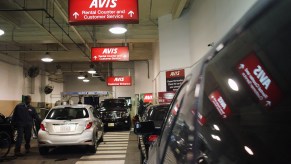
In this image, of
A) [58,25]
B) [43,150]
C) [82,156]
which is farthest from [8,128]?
[58,25]

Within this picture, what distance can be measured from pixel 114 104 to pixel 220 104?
18.0m

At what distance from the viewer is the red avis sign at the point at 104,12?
299 inches

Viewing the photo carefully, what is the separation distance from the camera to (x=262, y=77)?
3.11ft

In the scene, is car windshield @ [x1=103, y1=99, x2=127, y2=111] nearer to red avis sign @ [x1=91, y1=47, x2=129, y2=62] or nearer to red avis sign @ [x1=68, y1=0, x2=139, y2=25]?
red avis sign @ [x1=91, y1=47, x2=129, y2=62]

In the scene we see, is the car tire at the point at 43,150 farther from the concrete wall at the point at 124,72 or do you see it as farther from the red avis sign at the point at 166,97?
the concrete wall at the point at 124,72

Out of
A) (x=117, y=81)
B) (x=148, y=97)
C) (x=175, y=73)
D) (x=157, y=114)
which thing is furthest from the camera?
(x=117, y=81)

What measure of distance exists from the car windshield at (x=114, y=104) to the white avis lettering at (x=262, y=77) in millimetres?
17232

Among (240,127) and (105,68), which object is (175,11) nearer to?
(240,127)

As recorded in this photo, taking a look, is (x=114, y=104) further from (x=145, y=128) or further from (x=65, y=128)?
(x=145, y=128)

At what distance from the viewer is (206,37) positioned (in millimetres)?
9938

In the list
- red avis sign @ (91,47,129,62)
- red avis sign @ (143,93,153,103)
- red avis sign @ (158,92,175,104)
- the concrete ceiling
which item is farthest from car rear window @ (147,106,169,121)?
red avis sign @ (143,93,153,103)

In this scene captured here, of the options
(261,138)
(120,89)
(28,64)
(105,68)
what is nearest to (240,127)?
(261,138)

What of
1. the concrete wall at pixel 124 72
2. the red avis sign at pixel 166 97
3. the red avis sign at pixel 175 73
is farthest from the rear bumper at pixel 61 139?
the concrete wall at pixel 124 72

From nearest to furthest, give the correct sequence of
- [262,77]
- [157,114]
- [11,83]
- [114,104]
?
[262,77]
[157,114]
[114,104]
[11,83]
